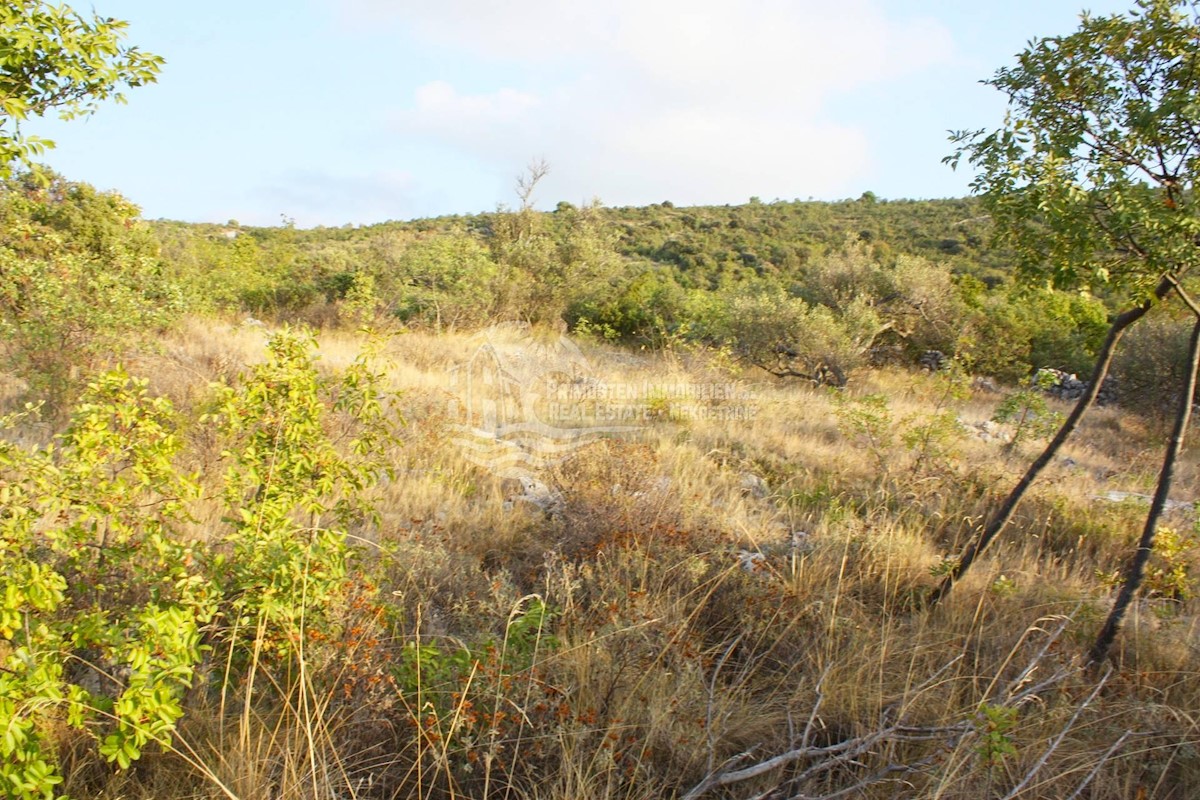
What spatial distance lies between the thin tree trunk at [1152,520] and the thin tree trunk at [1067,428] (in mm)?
241

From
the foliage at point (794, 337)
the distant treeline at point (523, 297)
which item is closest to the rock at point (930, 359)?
the distant treeline at point (523, 297)

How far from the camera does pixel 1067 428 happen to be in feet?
10.4

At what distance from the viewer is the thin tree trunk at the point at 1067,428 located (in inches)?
119

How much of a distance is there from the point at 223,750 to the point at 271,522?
0.72 m

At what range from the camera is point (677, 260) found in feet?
108

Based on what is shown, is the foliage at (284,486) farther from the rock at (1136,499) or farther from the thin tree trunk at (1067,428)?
the rock at (1136,499)

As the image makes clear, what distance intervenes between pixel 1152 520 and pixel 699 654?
2296 millimetres

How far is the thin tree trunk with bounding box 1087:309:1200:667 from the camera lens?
294 centimetres

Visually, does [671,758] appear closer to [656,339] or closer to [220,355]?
[220,355]

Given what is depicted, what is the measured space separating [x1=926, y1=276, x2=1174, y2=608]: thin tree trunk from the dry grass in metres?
0.12

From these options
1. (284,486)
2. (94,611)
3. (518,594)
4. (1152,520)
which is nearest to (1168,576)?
(1152,520)

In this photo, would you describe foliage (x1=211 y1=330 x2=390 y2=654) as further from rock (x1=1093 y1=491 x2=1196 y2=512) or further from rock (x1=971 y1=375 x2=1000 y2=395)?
rock (x1=971 y1=375 x2=1000 y2=395)

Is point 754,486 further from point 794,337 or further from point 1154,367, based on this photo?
point 1154,367

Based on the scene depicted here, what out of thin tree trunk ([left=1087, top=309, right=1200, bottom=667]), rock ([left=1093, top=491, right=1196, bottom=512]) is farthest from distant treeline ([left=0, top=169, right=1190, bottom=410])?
thin tree trunk ([left=1087, top=309, right=1200, bottom=667])
